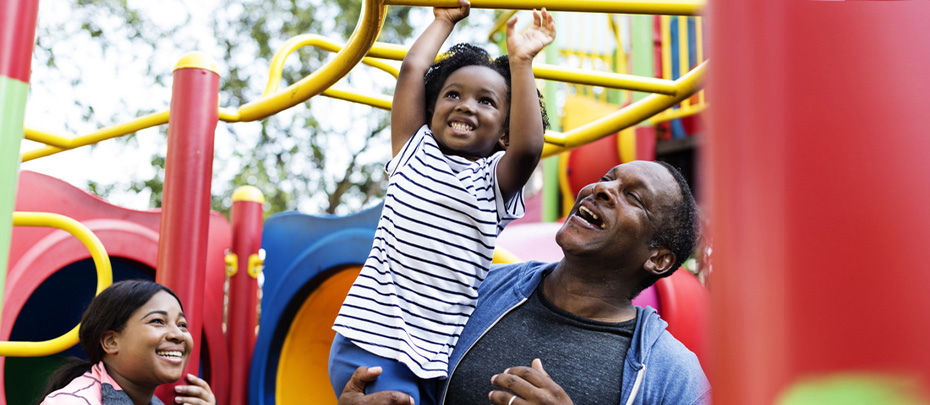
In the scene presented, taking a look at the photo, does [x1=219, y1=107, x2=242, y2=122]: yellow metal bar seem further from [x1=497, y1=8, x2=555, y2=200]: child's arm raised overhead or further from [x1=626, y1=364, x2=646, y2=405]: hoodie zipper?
[x1=626, y1=364, x2=646, y2=405]: hoodie zipper

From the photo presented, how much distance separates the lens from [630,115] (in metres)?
2.30

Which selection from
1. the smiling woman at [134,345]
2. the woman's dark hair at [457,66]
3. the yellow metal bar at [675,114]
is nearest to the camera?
the woman's dark hair at [457,66]

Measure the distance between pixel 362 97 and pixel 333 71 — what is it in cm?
53

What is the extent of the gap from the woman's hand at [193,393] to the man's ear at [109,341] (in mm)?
171

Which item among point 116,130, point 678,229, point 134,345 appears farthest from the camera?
point 116,130

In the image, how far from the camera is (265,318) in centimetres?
337

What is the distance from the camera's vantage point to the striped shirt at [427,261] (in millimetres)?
1572

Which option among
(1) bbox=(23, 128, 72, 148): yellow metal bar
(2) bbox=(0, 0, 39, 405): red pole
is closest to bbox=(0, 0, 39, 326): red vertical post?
(2) bbox=(0, 0, 39, 405): red pole

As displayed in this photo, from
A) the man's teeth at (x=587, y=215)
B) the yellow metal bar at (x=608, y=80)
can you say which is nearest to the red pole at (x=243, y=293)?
the yellow metal bar at (x=608, y=80)

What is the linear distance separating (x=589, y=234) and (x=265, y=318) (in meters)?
2.05

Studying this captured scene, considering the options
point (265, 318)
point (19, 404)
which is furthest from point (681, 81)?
point (19, 404)

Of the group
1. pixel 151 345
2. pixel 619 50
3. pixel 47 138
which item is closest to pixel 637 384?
pixel 151 345

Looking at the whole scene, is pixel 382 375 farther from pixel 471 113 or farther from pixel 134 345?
pixel 134 345

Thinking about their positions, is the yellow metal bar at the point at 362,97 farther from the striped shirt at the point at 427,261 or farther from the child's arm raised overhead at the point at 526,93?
the child's arm raised overhead at the point at 526,93
